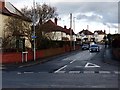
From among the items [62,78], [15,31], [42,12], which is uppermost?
[42,12]

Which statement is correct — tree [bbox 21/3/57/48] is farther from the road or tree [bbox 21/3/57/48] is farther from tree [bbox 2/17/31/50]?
the road

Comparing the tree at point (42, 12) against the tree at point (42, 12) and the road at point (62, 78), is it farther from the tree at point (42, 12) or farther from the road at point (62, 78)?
the road at point (62, 78)

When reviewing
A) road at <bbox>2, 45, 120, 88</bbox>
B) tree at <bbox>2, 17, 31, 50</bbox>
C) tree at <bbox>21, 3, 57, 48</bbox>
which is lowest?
road at <bbox>2, 45, 120, 88</bbox>

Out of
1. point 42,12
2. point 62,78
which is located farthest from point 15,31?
point 62,78

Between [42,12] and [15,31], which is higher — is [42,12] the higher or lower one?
the higher one

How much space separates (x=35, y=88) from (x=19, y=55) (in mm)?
25568

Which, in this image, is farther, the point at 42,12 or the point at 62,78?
the point at 42,12

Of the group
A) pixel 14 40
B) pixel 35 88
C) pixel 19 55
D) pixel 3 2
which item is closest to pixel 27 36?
pixel 14 40

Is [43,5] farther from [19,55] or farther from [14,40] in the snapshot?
[19,55]

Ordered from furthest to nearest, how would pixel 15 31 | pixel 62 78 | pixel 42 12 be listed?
1. pixel 42 12
2. pixel 15 31
3. pixel 62 78

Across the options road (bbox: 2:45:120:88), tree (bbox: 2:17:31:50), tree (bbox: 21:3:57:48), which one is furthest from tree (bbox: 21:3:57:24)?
road (bbox: 2:45:120:88)

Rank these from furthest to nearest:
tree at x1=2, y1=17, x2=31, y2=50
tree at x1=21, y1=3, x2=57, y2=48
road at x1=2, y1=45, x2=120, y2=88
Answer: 1. tree at x1=21, y1=3, x2=57, y2=48
2. tree at x1=2, y1=17, x2=31, y2=50
3. road at x1=2, y1=45, x2=120, y2=88

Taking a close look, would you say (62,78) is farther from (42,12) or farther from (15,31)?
(42,12)

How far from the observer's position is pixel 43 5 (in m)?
61.1
